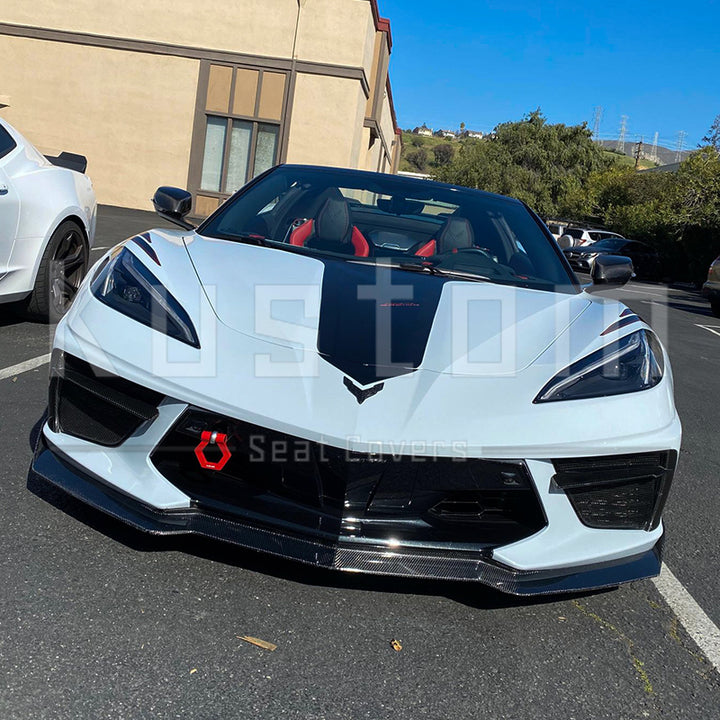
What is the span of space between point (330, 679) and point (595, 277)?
2.47 m

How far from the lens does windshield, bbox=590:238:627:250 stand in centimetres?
2294

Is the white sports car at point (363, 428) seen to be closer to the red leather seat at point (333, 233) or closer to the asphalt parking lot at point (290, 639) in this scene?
the asphalt parking lot at point (290, 639)

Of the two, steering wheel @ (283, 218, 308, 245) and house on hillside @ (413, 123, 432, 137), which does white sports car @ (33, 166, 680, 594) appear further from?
house on hillside @ (413, 123, 432, 137)

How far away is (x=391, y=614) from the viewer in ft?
7.57

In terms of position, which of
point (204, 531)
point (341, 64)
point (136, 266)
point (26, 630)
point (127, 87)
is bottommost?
point (26, 630)

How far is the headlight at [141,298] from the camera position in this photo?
246 centimetres

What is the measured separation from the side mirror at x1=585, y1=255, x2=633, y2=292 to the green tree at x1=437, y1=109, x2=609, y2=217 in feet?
148

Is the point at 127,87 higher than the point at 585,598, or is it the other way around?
the point at 127,87

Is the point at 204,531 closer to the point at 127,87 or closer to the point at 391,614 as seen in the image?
the point at 391,614

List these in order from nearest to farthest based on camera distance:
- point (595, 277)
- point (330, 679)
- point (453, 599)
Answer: point (330, 679) → point (453, 599) → point (595, 277)

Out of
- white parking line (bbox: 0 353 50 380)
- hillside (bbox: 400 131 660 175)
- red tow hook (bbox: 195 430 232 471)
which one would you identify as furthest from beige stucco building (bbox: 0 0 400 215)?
hillside (bbox: 400 131 660 175)

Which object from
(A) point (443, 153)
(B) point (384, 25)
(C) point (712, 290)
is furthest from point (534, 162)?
(A) point (443, 153)

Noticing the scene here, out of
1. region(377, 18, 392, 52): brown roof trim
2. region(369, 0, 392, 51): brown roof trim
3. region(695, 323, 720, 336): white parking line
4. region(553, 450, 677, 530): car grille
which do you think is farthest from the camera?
region(377, 18, 392, 52): brown roof trim

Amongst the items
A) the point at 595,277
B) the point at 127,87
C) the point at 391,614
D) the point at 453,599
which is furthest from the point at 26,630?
the point at 127,87
